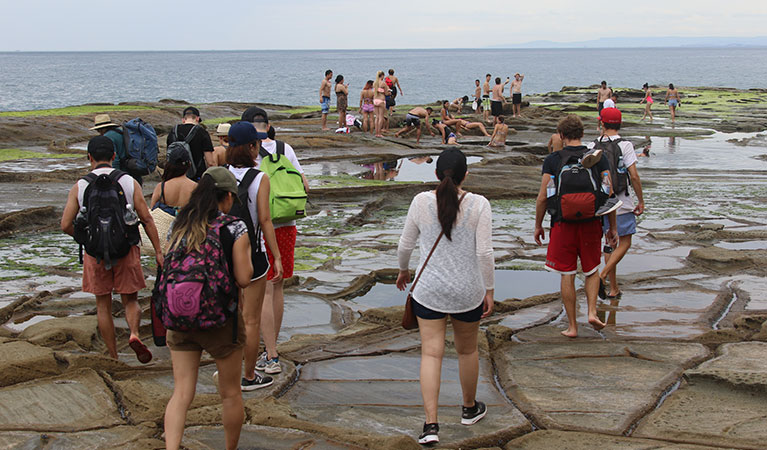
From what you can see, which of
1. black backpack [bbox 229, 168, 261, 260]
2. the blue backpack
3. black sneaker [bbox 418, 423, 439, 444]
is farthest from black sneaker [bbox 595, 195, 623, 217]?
the blue backpack

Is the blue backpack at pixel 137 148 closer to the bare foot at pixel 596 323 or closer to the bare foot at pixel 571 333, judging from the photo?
the bare foot at pixel 571 333

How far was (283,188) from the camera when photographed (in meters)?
5.52

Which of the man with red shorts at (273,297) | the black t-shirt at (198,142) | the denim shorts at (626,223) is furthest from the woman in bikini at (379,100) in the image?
the man with red shorts at (273,297)

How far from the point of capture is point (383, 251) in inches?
402

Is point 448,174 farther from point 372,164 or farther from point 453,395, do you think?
point 372,164

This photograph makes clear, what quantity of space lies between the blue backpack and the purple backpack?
4.16 m

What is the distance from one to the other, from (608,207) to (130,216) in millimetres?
3811

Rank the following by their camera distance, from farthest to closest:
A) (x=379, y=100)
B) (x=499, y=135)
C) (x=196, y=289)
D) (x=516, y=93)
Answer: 1. (x=516, y=93)
2. (x=379, y=100)
3. (x=499, y=135)
4. (x=196, y=289)

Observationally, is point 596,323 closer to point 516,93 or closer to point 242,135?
point 242,135

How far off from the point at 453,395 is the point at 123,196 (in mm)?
2738

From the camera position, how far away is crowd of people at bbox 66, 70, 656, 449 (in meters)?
3.86

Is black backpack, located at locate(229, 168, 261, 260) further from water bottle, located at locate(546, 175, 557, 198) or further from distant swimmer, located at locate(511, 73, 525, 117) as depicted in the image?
distant swimmer, located at locate(511, 73, 525, 117)

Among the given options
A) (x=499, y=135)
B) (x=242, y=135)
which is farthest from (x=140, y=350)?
(x=499, y=135)

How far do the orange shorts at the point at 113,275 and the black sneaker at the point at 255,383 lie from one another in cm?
129
